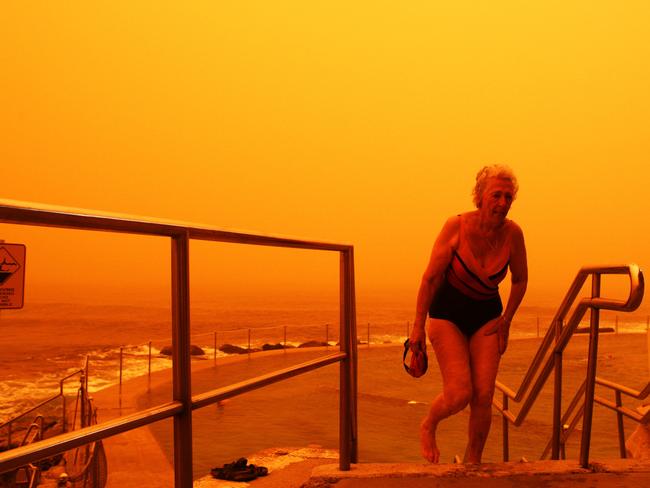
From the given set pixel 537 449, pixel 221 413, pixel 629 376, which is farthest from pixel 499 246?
pixel 629 376

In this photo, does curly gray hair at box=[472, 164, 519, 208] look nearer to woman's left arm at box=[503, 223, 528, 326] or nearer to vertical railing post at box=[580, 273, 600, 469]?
woman's left arm at box=[503, 223, 528, 326]

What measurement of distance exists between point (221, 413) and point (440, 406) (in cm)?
820

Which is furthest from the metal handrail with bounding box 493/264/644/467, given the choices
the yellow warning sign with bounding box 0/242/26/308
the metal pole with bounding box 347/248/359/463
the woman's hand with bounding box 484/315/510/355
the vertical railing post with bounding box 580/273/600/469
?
the yellow warning sign with bounding box 0/242/26/308

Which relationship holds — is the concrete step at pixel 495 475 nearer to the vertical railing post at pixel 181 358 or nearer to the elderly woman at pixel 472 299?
the elderly woman at pixel 472 299

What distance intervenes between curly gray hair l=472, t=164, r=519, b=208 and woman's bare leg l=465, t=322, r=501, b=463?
0.49m

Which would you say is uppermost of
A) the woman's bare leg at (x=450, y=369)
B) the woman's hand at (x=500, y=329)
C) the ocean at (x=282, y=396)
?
the woman's hand at (x=500, y=329)

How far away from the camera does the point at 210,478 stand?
6016 millimetres

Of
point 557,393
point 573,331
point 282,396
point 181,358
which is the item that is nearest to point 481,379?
point 557,393

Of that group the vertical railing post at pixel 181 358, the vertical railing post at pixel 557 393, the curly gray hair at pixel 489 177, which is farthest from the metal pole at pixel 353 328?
the vertical railing post at pixel 181 358

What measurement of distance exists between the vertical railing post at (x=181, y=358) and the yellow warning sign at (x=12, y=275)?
35 cm

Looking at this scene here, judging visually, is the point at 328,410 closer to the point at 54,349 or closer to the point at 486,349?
the point at 486,349

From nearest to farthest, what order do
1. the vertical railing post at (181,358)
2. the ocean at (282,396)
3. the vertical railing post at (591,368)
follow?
the vertical railing post at (181,358)
the vertical railing post at (591,368)
the ocean at (282,396)

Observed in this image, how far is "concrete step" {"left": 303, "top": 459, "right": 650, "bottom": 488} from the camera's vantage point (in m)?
1.96

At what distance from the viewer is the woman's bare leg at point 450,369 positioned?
8.32 ft
